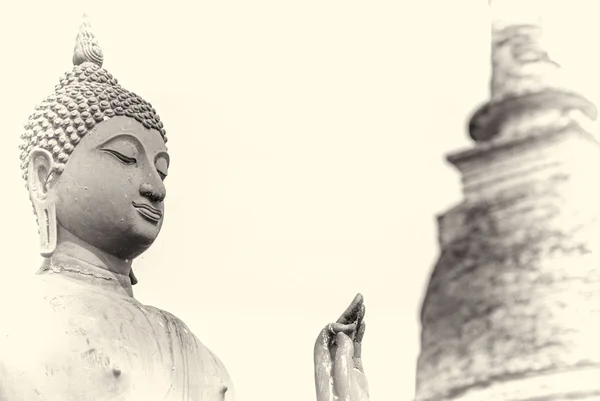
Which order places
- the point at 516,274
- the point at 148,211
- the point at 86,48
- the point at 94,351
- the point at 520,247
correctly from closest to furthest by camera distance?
the point at 94,351 < the point at 148,211 < the point at 86,48 < the point at 516,274 < the point at 520,247

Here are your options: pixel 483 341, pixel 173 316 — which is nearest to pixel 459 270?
pixel 483 341

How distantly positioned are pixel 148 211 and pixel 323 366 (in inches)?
24.2

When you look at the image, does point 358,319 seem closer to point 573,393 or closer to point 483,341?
point 573,393

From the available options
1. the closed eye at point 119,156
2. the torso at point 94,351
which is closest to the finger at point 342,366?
the torso at point 94,351

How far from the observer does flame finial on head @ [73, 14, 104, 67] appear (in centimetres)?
417

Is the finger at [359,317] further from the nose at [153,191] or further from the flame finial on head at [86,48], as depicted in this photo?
the flame finial on head at [86,48]

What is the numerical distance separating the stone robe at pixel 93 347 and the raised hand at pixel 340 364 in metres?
0.28

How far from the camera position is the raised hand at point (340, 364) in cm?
381

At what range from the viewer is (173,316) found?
157 inches

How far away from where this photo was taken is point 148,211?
3920 mm

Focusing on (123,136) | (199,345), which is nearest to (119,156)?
(123,136)

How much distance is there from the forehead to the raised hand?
0.69m

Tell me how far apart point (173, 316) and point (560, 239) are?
9758 mm

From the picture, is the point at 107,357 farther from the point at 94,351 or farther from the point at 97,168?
the point at 97,168
